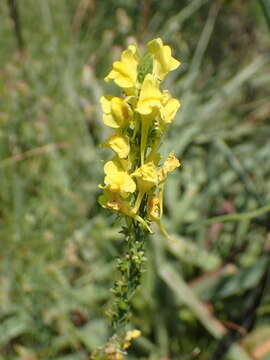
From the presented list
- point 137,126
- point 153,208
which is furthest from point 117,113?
point 153,208

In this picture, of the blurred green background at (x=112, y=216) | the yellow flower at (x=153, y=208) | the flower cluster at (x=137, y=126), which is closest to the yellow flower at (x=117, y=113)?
the flower cluster at (x=137, y=126)

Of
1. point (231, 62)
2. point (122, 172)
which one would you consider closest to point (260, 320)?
point (122, 172)

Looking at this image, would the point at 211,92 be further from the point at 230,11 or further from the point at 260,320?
the point at 260,320

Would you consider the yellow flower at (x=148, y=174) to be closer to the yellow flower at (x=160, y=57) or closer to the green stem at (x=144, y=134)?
the green stem at (x=144, y=134)

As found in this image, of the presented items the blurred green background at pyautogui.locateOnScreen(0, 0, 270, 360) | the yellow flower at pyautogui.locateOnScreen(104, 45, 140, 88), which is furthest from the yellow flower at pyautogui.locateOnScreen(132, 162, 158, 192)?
the blurred green background at pyautogui.locateOnScreen(0, 0, 270, 360)

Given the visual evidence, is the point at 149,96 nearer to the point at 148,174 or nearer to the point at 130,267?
the point at 148,174

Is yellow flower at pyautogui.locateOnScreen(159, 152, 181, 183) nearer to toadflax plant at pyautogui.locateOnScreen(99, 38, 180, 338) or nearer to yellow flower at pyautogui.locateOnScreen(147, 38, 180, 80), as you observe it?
toadflax plant at pyautogui.locateOnScreen(99, 38, 180, 338)
